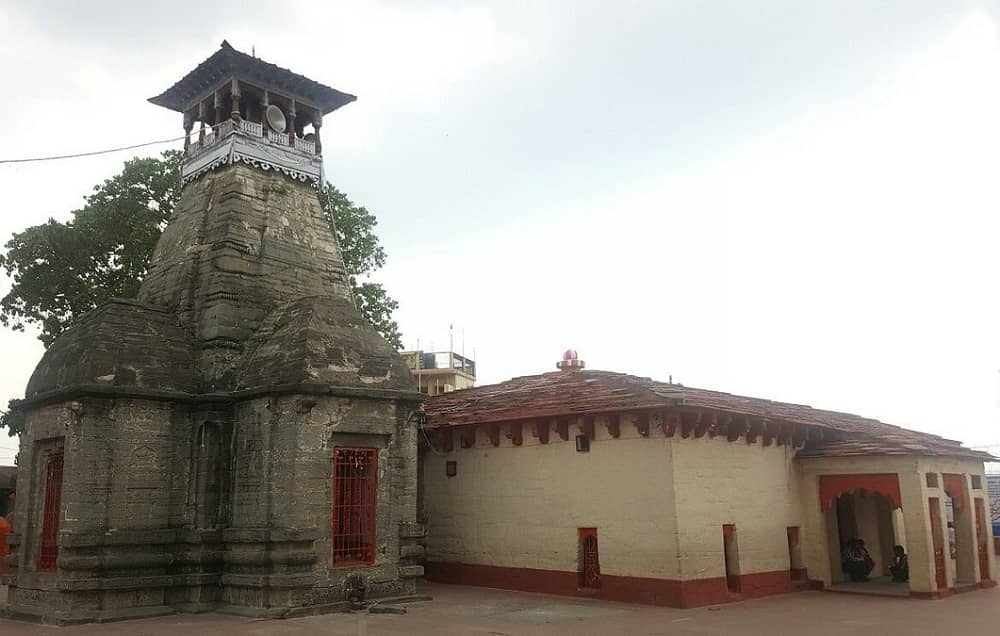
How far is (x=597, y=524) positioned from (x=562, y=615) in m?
2.69

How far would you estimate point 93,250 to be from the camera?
2466 centimetres

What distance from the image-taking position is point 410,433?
1664cm

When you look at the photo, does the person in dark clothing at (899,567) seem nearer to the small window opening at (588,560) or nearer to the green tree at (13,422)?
the small window opening at (588,560)

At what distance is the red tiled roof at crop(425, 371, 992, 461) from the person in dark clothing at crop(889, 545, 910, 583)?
2.74 m

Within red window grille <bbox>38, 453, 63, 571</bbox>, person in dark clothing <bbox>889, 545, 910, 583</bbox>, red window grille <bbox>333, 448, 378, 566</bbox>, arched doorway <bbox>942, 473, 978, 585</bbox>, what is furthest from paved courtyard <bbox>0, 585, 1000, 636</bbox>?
person in dark clothing <bbox>889, 545, 910, 583</bbox>

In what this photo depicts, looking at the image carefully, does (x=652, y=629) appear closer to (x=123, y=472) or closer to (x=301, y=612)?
(x=301, y=612)

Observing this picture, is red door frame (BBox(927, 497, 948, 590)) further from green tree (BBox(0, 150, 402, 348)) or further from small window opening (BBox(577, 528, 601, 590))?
green tree (BBox(0, 150, 402, 348))

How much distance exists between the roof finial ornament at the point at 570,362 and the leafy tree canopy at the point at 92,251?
6641mm

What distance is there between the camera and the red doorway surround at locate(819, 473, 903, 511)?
17.0 m

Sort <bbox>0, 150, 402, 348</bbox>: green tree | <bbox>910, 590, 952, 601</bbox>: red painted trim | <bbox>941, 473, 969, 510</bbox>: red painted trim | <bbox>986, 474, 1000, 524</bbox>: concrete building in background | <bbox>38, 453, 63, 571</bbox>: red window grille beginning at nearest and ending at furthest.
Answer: <bbox>38, 453, 63, 571</bbox>: red window grille
<bbox>910, 590, 952, 601</bbox>: red painted trim
<bbox>941, 473, 969, 510</bbox>: red painted trim
<bbox>0, 150, 402, 348</bbox>: green tree
<bbox>986, 474, 1000, 524</bbox>: concrete building in background

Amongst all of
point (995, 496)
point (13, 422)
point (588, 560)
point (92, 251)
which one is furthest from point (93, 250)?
point (995, 496)

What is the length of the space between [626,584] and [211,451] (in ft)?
27.7

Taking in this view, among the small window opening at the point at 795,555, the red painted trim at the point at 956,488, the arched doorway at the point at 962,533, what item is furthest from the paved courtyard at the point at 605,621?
the red painted trim at the point at 956,488

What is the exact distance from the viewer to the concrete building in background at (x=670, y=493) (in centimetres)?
1573
